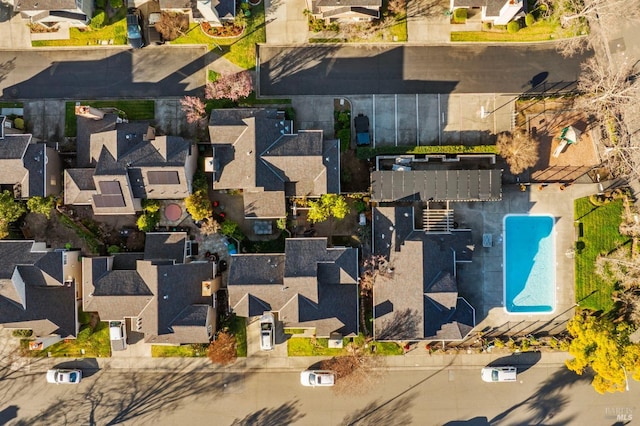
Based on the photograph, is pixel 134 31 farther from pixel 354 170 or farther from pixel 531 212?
pixel 531 212

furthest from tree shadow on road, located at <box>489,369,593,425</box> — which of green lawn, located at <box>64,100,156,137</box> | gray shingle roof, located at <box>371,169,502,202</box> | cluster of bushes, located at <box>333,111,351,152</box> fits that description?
green lawn, located at <box>64,100,156,137</box>

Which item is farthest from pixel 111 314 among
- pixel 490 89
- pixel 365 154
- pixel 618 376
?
pixel 618 376

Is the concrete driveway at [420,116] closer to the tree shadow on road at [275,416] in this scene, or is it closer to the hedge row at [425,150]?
the hedge row at [425,150]

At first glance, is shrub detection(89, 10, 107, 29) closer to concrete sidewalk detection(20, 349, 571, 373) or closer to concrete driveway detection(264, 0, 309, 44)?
concrete driveway detection(264, 0, 309, 44)

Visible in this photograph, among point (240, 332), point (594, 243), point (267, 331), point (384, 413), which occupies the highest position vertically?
point (594, 243)

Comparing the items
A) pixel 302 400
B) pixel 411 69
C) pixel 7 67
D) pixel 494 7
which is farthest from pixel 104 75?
pixel 494 7

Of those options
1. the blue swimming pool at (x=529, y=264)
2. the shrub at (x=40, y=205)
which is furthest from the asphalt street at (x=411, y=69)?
the shrub at (x=40, y=205)

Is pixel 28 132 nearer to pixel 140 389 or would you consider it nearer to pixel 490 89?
pixel 140 389
